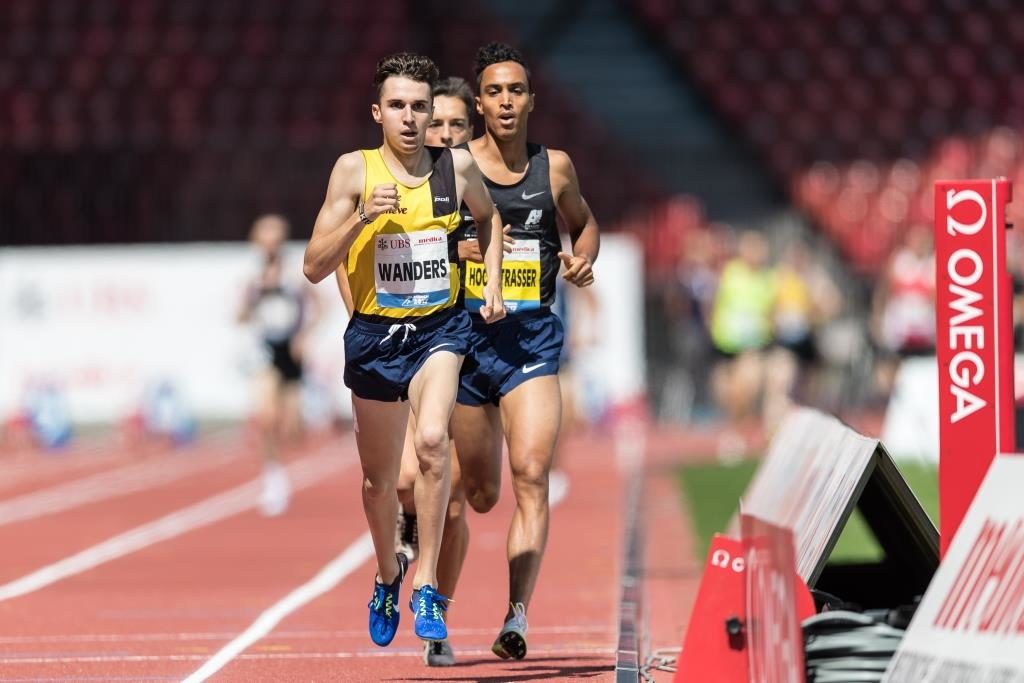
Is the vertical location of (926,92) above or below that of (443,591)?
above

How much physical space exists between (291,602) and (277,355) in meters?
6.12

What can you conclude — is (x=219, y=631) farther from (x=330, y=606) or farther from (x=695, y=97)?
(x=695, y=97)

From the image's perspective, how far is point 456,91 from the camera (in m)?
8.11

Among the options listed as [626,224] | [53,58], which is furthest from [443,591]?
[53,58]

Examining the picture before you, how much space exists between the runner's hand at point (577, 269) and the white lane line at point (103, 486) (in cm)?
818

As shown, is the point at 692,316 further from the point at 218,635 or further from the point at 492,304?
the point at 492,304

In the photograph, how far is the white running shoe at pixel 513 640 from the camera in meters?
6.91

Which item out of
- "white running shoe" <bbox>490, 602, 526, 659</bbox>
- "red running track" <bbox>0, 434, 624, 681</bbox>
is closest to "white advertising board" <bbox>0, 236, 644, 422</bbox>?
"red running track" <bbox>0, 434, 624, 681</bbox>

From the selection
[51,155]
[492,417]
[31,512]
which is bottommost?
[31,512]

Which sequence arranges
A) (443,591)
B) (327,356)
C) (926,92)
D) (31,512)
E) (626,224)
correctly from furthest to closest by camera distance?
(926,92) → (626,224) → (327,356) → (31,512) → (443,591)

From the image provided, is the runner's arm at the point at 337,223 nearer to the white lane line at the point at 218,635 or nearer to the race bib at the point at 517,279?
the race bib at the point at 517,279

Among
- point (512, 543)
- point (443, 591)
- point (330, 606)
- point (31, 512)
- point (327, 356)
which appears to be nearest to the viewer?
point (512, 543)

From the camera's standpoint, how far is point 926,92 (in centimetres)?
2830

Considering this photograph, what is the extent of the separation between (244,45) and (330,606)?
69.8ft
